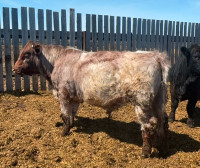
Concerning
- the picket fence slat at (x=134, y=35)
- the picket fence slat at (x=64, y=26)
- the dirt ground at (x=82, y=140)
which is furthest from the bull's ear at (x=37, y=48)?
the picket fence slat at (x=134, y=35)

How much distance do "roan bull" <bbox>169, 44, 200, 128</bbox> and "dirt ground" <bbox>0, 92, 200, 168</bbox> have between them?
587mm

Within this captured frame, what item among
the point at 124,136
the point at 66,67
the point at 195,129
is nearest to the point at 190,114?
the point at 195,129

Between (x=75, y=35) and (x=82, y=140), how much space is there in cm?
470

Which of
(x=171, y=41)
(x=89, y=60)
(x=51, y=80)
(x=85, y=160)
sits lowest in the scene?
(x=85, y=160)

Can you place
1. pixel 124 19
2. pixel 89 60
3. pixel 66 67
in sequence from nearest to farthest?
pixel 89 60, pixel 66 67, pixel 124 19

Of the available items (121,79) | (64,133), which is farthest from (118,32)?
(121,79)

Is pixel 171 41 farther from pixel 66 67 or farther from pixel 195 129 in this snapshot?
pixel 66 67

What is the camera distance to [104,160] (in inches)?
149

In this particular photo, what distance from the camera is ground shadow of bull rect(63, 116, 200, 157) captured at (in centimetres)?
442

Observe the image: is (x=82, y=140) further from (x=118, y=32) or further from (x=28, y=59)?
(x=118, y=32)

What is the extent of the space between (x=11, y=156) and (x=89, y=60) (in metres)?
2.12

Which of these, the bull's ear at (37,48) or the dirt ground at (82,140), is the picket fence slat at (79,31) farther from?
the bull's ear at (37,48)

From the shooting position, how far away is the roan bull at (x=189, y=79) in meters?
5.41

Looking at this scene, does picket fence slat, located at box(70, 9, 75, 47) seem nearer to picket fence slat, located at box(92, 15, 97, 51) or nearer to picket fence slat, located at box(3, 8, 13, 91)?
picket fence slat, located at box(92, 15, 97, 51)
